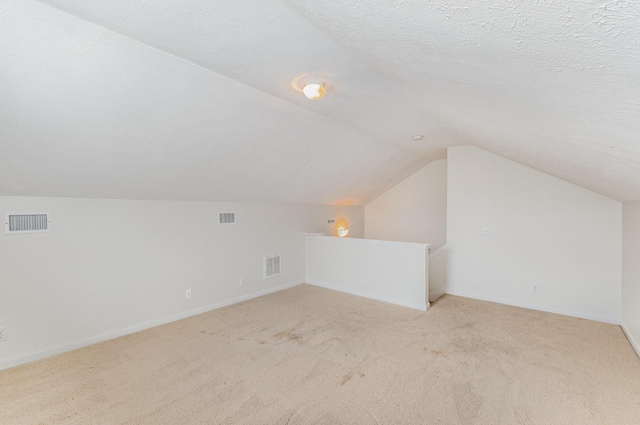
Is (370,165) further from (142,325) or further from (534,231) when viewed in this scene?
(142,325)

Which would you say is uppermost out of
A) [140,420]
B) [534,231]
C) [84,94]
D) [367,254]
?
[84,94]

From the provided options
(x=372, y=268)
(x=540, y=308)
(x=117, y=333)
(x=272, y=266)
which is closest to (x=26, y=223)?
(x=117, y=333)

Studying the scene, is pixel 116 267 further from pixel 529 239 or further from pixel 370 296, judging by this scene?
pixel 529 239

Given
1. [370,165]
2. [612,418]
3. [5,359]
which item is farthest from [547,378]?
Result: [5,359]

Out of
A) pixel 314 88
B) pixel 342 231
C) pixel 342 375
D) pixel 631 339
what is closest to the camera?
pixel 314 88

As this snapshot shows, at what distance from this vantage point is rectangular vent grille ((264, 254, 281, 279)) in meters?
4.74

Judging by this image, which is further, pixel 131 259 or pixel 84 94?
pixel 131 259

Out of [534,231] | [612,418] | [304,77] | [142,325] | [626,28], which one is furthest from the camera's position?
[534,231]

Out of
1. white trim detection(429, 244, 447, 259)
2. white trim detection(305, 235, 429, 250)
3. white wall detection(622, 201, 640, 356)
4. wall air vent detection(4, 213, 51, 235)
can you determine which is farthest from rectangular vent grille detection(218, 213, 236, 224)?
white wall detection(622, 201, 640, 356)

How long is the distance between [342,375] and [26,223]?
3.10 metres

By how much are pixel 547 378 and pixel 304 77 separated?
3.08 meters

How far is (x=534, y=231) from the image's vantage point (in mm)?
4062

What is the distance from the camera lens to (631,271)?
3.13m

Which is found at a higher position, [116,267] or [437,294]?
[116,267]
